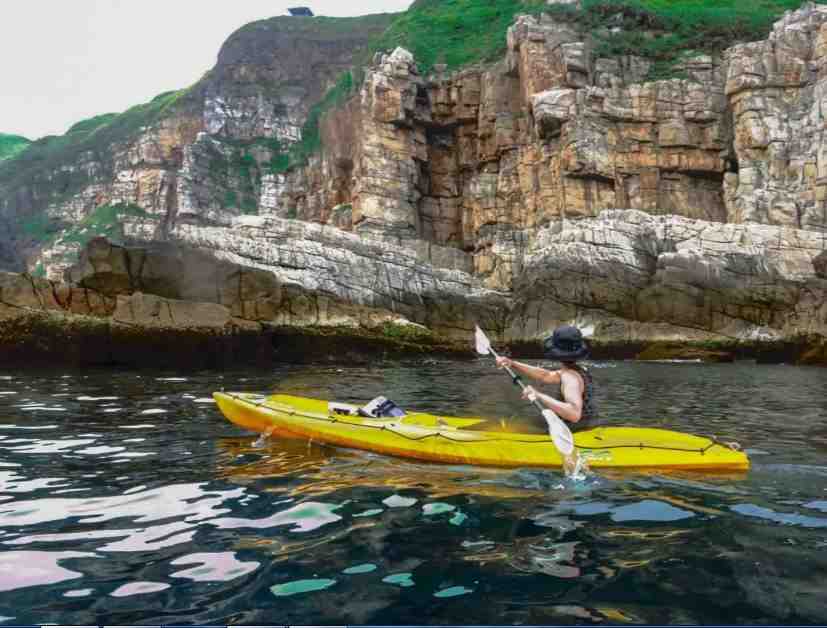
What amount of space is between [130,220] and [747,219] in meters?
56.0

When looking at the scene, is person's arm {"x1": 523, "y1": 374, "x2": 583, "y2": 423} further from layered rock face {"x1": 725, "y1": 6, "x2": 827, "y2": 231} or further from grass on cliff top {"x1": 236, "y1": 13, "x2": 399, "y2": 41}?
grass on cliff top {"x1": 236, "y1": 13, "x2": 399, "y2": 41}

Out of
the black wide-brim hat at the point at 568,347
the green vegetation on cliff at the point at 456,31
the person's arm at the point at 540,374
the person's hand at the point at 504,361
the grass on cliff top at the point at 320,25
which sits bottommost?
the person's arm at the point at 540,374

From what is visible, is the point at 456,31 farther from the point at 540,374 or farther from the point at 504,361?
the point at 540,374

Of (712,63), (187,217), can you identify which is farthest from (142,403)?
(187,217)

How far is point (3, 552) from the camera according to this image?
11.6 feet

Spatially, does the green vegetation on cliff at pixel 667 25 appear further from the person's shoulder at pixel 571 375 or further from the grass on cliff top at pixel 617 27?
the person's shoulder at pixel 571 375

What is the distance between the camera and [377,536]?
3922 mm

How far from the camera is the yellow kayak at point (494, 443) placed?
5.87m

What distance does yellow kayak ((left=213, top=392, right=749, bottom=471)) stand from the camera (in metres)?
5.87

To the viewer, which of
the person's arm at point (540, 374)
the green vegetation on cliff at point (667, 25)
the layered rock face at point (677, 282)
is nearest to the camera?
the person's arm at point (540, 374)

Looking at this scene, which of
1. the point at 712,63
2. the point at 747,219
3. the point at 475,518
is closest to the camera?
the point at 475,518

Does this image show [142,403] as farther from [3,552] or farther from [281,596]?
[281,596]

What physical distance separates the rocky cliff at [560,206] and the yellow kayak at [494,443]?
16.4 metres

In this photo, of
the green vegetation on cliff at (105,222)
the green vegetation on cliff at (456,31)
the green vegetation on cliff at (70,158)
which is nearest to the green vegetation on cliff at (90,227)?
the green vegetation on cliff at (105,222)
